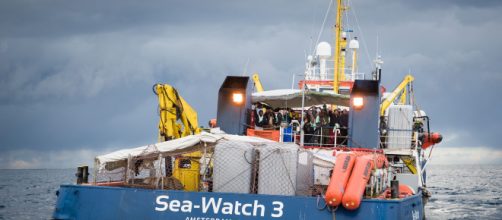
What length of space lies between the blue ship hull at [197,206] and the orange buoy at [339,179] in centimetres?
41

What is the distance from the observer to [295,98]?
26.9 meters

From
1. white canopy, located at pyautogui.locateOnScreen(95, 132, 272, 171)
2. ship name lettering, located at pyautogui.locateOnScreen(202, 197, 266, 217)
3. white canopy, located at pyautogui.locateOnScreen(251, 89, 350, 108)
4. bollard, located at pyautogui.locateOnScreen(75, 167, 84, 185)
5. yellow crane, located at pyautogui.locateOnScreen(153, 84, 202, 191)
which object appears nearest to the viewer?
ship name lettering, located at pyautogui.locateOnScreen(202, 197, 266, 217)

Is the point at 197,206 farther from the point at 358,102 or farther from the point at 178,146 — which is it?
the point at 358,102

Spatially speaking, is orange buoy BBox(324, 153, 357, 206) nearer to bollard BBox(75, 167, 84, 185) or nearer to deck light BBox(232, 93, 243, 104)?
bollard BBox(75, 167, 84, 185)

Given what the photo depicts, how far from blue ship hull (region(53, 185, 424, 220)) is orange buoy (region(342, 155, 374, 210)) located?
33cm

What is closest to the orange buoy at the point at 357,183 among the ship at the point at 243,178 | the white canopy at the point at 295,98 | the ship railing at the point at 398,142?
the ship at the point at 243,178

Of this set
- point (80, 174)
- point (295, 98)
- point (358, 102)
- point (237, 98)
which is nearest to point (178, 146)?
point (80, 174)

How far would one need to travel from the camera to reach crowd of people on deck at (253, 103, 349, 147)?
26.2 m

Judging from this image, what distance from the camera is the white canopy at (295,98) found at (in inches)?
1040

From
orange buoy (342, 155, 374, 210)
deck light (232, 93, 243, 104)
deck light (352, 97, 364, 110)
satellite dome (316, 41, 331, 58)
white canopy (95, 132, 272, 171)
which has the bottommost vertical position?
orange buoy (342, 155, 374, 210)

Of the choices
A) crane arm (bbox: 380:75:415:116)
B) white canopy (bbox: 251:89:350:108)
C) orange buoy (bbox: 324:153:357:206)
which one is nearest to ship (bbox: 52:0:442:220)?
orange buoy (bbox: 324:153:357:206)

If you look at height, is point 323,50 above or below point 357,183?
above

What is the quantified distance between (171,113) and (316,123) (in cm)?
569

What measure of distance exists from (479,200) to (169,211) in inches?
1505
